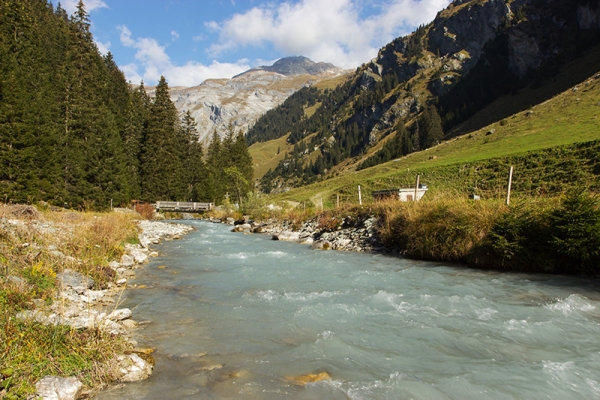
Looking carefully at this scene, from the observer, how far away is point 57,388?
4.04 m

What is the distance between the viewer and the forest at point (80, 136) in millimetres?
26359

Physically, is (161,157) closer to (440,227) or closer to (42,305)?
(440,227)

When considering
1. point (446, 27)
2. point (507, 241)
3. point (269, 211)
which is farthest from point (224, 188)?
point (446, 27)

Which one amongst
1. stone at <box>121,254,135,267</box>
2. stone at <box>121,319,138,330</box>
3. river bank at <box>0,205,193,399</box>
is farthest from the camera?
stone at <box>121,254,135,267</box>

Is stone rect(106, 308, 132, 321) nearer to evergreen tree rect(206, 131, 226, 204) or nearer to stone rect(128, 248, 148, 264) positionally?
Answer: stone rect(128, 248, 148, 264)

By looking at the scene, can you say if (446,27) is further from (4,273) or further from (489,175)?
(4,273)

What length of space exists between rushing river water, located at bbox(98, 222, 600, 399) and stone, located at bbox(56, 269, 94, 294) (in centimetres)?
114

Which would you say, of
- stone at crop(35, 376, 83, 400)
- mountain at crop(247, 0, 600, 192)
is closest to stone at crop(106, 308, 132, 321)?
stone at crop(35, 376, 83, 400)

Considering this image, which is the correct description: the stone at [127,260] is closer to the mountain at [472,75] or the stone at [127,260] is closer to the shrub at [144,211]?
the shrub at [144,211]

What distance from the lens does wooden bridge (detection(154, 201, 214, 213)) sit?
5344 cm

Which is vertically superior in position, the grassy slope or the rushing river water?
the grassy slope

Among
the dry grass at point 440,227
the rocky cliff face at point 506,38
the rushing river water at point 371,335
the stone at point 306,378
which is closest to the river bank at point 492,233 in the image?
the dry grass at point 440,227

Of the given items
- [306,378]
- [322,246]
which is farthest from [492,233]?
[306,378]

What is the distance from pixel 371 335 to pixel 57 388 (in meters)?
5.20
